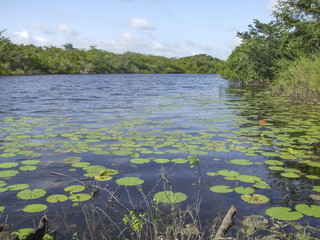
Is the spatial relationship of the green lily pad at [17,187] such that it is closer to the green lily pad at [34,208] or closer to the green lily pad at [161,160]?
the green lily pad at [34,208]

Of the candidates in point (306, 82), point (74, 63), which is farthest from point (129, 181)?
point (74, 63)

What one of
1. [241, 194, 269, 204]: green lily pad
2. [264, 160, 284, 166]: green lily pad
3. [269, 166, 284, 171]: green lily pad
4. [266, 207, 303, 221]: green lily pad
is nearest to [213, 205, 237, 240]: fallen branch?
[266, 207, 303, 221]: green lily pad

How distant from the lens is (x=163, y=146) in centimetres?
622

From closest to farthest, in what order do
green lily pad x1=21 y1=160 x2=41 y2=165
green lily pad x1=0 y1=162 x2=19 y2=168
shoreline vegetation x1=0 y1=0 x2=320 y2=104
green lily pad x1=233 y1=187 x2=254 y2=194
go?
green lily pad x1=233 y1=187 x2=254 y2=194 < green lily pad x1=0 y1=162 x2=19 y2=168 < green lily pad x1=21 y1=160 x2=41 y2=165 < shoreline vegetation x1=0 y1=0 x2=320 y2=104

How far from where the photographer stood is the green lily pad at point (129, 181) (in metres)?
4.15

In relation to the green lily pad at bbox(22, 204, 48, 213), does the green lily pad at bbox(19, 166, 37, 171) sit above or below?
above

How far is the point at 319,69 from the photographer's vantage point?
37.5 ft

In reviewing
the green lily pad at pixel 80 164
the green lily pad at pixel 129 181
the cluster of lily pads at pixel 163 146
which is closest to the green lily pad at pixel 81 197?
the cluster of lily pads at pixel 163 146

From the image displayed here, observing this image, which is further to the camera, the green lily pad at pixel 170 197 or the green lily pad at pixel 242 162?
the green lily pad at pixel 242 162

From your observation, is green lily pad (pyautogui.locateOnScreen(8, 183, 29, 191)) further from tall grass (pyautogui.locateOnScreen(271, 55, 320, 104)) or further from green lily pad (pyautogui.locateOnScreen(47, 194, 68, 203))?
tall grass (pyautogui.locateOnScreen(271, 55, 320, 104))

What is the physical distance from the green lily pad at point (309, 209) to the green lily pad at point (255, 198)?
14.5 inches

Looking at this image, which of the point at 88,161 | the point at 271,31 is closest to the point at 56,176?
the point at 88,161

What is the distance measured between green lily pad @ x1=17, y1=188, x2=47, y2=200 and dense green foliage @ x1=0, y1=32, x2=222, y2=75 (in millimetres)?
43990

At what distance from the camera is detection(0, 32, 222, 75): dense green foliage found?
175 feet
